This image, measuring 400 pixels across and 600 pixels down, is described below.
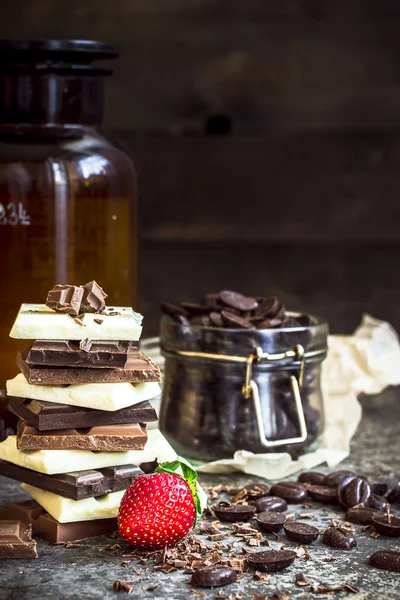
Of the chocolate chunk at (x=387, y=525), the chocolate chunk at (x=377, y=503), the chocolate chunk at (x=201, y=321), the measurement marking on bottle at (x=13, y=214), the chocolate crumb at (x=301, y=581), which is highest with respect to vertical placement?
the measurement marking on bottle at (x=13, y=214)

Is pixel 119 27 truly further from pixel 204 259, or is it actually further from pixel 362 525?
pixel 362 525

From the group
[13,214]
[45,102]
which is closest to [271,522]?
[13,214]

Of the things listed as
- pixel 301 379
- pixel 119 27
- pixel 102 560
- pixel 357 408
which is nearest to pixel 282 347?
pixel 301 379

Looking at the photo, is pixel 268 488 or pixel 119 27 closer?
pixel 268 488

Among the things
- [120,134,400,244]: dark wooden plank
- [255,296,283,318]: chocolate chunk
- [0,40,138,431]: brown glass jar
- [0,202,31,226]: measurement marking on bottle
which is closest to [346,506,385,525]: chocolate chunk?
[255,296,283,318]: chocolate chunk

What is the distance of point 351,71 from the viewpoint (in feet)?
8.62

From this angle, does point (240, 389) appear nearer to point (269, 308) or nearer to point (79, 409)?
point (269, 308)

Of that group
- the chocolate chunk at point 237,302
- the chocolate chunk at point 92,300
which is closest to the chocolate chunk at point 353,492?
the chocolate chunk at point 237,302

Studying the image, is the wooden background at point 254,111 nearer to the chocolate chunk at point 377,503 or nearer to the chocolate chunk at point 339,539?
the chocolate chunk at point 377,503

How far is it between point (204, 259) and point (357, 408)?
103 cm

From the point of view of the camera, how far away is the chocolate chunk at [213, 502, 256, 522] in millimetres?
1280

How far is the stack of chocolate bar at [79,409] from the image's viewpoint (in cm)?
119

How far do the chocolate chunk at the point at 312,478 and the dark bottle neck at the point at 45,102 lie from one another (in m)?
0.63

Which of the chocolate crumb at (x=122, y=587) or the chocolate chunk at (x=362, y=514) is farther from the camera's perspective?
the chocolate chunk at (x=362, y=514)
